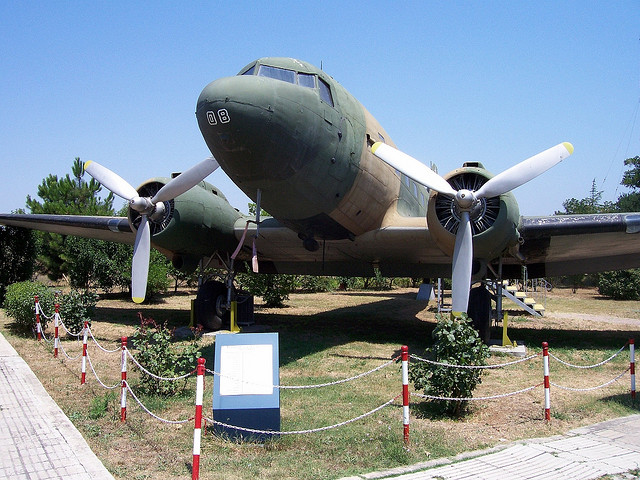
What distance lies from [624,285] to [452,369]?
28391 millimetres

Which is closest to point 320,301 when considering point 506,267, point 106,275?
point 106,275

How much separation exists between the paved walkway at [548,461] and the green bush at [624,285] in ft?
91.6

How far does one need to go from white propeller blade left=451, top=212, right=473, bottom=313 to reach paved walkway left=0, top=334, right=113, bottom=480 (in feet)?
21.0

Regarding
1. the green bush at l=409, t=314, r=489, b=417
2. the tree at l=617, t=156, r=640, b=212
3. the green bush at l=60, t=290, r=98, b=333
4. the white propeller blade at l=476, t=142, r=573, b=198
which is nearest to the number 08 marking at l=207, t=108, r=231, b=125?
the green bush at l=409, t=314, r=489, b=417

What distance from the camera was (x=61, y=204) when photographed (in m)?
28.5

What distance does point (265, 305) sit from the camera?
22.3 m

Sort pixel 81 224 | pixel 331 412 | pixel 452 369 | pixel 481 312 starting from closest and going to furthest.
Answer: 1. pixel 452 369
2. pixel 331 412
3. pixel 481 312
4. pixel 81 224

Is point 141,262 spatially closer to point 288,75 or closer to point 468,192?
point 288,75

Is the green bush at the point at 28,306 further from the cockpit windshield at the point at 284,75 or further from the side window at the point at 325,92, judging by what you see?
Result: the side window at the point at 325,92

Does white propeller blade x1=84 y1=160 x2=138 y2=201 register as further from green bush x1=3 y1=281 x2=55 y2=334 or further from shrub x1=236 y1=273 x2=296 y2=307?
shrub x1=236 y1=273 x2=296 y2=307

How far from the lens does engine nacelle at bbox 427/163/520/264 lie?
32.3 feet

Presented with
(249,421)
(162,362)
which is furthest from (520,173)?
(162,362)

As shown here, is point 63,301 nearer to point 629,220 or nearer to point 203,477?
point 203,477

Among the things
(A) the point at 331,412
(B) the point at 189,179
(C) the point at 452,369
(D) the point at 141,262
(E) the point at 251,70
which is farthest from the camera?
(D) the point at 141,262
